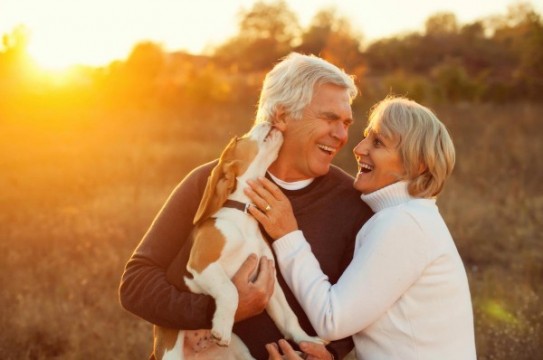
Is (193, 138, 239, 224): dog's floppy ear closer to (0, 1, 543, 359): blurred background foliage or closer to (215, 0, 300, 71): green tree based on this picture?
(0, 1, 543, 359): blurred background foliage

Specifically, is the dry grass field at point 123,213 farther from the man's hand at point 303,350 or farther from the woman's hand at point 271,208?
the woman's hand at point 271,208

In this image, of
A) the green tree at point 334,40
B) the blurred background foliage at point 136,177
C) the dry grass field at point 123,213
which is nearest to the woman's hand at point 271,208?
the blurred background foliage at point 136,177

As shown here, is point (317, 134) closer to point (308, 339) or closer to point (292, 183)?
point (292, 183)

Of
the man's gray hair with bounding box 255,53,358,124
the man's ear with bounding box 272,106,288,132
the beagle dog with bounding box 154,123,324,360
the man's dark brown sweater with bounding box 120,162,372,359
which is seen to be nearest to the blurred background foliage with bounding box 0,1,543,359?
the man's gray hair with bounding box 255,53,358,124

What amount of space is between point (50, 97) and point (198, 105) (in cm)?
409

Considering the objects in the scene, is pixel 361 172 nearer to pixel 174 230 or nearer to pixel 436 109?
pixel 174 230

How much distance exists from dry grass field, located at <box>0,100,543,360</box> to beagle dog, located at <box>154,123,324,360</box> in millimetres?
2167

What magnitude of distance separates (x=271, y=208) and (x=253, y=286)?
1.32 ft

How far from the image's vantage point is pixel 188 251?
3514 millimetres

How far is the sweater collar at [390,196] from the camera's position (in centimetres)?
325

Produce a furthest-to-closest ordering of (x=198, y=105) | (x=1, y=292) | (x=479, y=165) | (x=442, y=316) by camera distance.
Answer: (x=198, y=105) < (x=479, y=165) < (x=1, y=292) < (x=442, y=316)

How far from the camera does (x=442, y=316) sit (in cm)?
305

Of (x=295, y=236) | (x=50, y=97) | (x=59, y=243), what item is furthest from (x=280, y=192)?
(x=50, y=97)

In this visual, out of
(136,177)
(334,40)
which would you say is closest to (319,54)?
(136,177)
